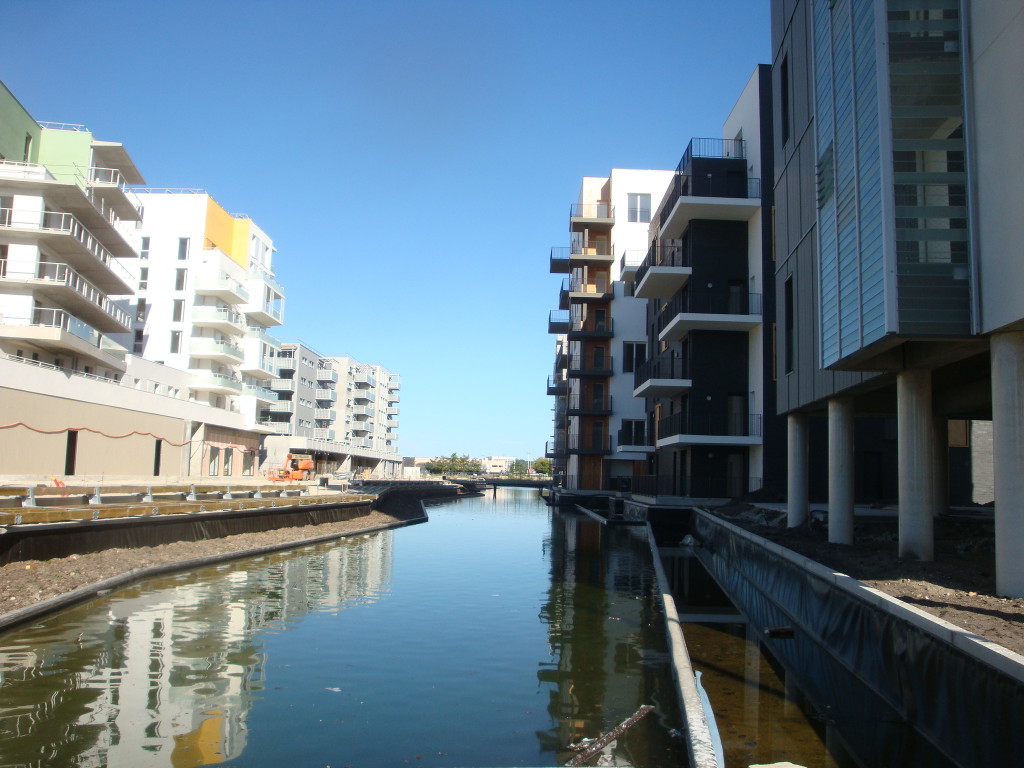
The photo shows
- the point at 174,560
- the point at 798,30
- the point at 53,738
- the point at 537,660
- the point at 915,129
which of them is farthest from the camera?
the point at 798,30

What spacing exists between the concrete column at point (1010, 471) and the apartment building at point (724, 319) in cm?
2142

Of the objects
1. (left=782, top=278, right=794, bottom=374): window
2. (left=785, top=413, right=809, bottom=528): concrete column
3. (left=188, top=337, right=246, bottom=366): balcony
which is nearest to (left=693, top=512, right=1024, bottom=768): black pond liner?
(left=785, top=413, right=809, bottom=528): concrete column

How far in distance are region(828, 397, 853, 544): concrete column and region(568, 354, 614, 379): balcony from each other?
3752cm

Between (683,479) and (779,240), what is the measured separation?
1408 centimetres

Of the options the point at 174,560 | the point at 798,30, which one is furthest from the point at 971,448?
the point at 174,560

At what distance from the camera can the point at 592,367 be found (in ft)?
178

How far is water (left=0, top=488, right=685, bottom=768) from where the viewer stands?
646 cm

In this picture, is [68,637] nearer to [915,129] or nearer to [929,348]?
[929,348]

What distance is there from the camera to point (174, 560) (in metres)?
16.3

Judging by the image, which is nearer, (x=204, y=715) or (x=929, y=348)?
(x=204, y=715)

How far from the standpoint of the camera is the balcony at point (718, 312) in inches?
1227

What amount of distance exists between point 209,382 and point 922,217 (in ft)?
159

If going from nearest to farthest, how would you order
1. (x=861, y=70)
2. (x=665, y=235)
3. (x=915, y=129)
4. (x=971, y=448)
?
(x=915, y=129), (x=861, y=70), (x=971, y=448), (x=665, y=235)

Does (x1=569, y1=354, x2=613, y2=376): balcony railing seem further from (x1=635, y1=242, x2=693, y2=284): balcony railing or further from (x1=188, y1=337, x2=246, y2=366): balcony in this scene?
(x1=188, y1=337, x2=246, y2=366): balcony
